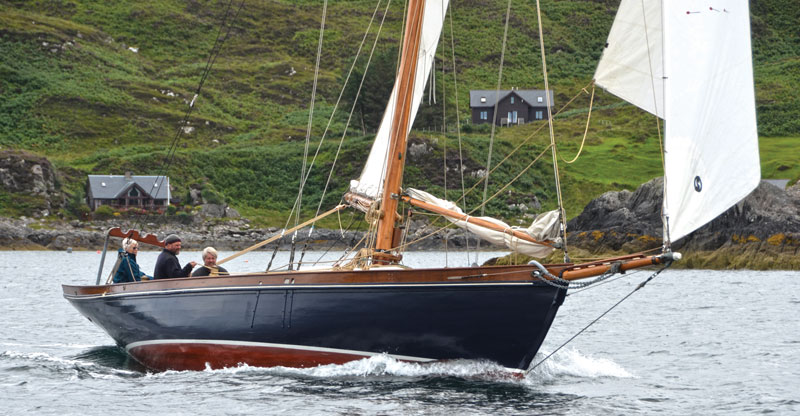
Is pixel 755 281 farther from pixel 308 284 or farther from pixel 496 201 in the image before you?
pixel 496 201

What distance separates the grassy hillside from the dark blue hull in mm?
31522

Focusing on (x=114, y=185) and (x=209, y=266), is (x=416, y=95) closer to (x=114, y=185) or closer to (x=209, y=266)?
(x=209, y=266)

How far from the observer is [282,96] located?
13575 cm

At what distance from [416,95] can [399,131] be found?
3.06 feet

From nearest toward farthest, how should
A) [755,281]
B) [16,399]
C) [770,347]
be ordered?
[16,399] < [770,347] < [755,281]

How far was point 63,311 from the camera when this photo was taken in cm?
3152

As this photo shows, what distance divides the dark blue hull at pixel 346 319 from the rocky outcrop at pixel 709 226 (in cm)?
3783

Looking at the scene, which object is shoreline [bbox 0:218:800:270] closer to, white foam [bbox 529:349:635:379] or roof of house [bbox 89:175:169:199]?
roof of house [bbox 89:175:169:199]

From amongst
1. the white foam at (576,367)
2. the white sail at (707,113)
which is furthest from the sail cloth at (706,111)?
the white foam at (576,367)

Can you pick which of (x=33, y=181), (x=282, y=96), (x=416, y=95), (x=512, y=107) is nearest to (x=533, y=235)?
(x=416, y=95)

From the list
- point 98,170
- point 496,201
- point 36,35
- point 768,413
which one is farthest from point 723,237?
point 36,35

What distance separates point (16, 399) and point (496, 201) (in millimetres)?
72813

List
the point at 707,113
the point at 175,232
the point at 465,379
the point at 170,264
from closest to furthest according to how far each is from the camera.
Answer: the point at 707,113 < the point at 465,379 < the point at 170,264 < the point at 175,232

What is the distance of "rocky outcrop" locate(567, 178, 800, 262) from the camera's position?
172 feet
